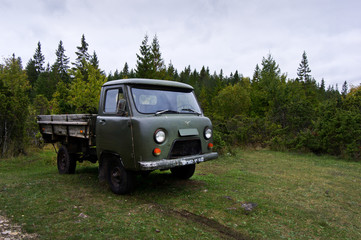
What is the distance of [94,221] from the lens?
407cm

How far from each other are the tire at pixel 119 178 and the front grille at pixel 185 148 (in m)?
1.03

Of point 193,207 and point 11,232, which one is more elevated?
point 11,232

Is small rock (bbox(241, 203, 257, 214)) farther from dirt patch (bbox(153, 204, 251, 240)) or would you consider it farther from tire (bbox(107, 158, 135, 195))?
tire (bbox(107, 158, 135, 195))

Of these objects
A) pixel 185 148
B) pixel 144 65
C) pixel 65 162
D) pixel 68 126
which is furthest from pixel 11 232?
pixel 144 65

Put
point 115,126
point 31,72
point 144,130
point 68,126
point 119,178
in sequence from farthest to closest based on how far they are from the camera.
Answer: point 31,72
point 68,126
point 119,178
point 115,126
point 144,130

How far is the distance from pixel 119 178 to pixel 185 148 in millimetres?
1595

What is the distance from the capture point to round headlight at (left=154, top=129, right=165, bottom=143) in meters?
4.78

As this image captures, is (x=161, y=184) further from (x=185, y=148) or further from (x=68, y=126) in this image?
(x=68, y=126)

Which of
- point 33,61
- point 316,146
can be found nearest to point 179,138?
point 316,146

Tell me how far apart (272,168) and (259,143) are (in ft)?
20.7

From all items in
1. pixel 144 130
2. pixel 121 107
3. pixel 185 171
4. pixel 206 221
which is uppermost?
pixel 121 107

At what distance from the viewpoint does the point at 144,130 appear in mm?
4688

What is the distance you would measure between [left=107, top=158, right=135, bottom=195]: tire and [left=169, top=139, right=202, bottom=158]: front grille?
1.03 meters

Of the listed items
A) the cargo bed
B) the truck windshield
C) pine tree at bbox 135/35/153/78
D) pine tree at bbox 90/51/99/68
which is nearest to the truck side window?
the truck windshield
